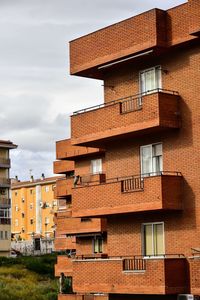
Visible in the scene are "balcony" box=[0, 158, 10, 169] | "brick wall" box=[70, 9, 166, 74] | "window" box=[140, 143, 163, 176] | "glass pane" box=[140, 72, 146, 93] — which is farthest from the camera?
"balcony" box=[0, 158, 10, 169]

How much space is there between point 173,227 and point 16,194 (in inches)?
4018

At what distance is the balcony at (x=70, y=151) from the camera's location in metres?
39.9

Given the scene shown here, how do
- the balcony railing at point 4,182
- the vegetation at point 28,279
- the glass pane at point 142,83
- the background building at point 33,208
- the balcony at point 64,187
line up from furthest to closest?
the background building at point 33,208 < the balcony railing at point 4,182 < the vegetation at point 28,279 < the balcony at point 64,187 < the glass pane at point 142,83

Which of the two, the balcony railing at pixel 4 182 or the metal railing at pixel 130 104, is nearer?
the metal railing at pixel 130 104

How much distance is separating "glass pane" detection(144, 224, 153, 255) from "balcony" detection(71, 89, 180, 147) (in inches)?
122

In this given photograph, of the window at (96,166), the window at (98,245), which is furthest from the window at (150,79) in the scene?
the window at (98,245)

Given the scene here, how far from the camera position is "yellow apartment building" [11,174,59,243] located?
118 meters

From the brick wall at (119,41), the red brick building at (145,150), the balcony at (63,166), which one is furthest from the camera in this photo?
the balcony at (63,166)

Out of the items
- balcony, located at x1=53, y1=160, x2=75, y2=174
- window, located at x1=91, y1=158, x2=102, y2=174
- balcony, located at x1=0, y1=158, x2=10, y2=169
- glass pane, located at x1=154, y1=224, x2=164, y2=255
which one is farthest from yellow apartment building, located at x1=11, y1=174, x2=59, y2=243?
glass pane, located at x1=154, y1=224, x2=164, y2=255

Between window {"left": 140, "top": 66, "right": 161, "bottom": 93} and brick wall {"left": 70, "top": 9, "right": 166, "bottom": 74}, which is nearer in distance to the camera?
brick wall {"left": 70, "top": 9, "right": 166, "bottom": 74}

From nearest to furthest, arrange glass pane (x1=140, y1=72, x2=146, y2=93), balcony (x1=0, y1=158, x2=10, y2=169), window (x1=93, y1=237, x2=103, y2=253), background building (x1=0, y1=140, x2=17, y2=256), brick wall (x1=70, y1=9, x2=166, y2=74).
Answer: brick wall (x1=70, y1=9, x2=166, y2=74) → glass pane (x1=140, y1=72, x2=146, y2=93) → window (x1=93, y1=237, x2=103, y2=253) → background building (x1=0, y1=140, x2=17, y2=256) → balcony (x1=0, y1=158, x2=10, y2=169)

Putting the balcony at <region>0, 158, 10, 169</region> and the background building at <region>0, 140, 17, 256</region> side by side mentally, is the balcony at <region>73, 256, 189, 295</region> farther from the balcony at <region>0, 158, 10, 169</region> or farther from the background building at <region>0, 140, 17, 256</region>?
the balcony at <region>0, 158, 10, 169</region>

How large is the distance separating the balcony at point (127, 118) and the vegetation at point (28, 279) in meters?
26.9

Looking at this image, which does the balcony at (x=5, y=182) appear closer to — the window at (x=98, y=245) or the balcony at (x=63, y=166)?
the balcony at (x=63, y=166)
